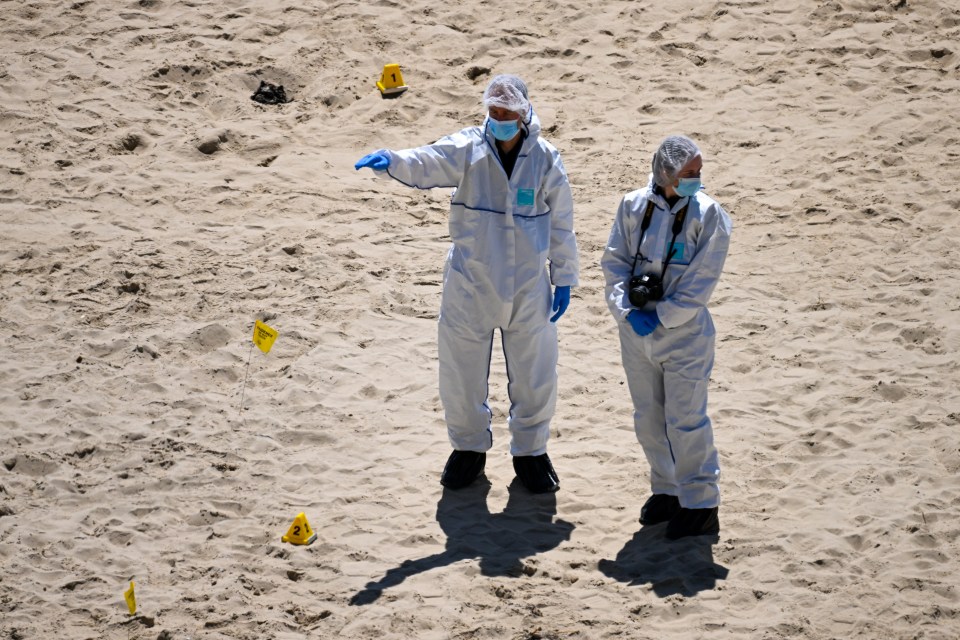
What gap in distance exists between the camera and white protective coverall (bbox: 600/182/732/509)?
6215mm

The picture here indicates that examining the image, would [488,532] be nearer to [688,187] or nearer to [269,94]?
[688,187]

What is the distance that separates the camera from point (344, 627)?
6008 millimetres

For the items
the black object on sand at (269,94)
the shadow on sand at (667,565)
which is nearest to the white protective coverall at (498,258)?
the shadow on sand at (667,565)

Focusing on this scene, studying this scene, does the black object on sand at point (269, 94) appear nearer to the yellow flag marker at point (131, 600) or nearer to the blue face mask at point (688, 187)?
the blue face mask at point (688, 187)

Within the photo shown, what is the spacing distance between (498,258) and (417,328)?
79.9 inches

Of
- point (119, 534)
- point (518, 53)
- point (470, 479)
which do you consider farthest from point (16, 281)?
point (518, 53)

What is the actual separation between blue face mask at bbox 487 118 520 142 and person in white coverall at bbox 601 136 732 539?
2.07 ft

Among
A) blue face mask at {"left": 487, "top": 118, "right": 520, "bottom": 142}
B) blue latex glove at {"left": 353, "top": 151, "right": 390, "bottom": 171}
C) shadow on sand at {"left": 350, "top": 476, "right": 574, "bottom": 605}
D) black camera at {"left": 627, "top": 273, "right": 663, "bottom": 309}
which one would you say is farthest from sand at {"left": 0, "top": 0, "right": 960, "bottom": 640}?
blue face mask at {"left": 487, "top": 118, "right": 520, "bottom": 142}

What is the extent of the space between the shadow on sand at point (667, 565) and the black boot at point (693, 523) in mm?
30

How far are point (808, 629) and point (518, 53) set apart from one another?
6.45 meters

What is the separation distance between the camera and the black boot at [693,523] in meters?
6.57

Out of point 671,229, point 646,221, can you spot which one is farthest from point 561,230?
point 671,229

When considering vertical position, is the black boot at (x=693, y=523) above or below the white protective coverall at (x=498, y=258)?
below

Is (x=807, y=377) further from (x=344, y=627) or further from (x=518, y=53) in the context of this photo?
(x=518, y=53)
